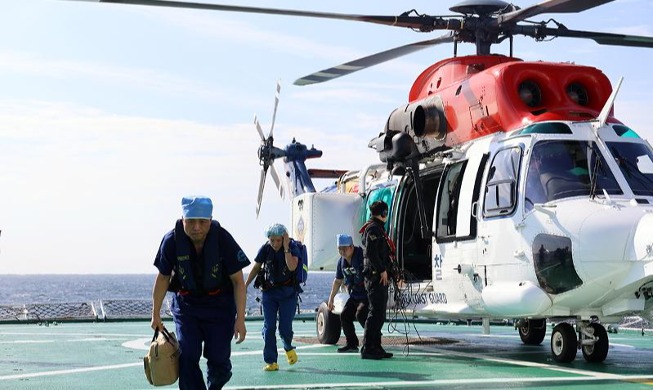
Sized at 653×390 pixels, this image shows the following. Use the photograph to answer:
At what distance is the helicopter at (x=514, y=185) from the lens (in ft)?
32.5

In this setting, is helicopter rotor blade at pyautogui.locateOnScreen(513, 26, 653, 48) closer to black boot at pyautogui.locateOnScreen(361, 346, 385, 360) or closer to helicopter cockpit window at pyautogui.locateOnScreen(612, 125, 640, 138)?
helicopter cockpit window at pyautogui.locateOnScreen(612, 125, 640, 138)

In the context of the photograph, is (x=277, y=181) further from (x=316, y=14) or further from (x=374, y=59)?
(x=316, y=14)

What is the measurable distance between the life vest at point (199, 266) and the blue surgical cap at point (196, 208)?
0.16 metres

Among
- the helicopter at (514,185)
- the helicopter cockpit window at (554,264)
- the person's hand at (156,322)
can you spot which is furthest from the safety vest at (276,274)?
the person's hand at (156,322)

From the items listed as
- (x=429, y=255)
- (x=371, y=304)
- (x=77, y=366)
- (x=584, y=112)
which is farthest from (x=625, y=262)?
(x=77, y=366)

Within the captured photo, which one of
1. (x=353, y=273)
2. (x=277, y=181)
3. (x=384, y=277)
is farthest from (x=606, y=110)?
(x=277, y=181)

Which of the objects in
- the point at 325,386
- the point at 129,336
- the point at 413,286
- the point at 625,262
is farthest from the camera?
the point at 129,336

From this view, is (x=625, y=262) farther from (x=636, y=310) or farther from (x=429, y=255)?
(x=429, y=255)

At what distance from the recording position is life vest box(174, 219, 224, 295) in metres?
7.24

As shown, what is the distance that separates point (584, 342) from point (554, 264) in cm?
140

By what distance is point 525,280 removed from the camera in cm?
1023

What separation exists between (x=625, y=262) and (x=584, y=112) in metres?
2.23

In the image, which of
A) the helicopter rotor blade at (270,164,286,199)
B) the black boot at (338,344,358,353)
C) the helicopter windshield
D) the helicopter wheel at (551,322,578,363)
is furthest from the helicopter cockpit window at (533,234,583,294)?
the helicopter rotor blade at (270,164,286,199)

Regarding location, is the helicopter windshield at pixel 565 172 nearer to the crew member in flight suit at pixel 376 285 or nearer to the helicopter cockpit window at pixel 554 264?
the helicopter cockpit window at pixel 554 264
